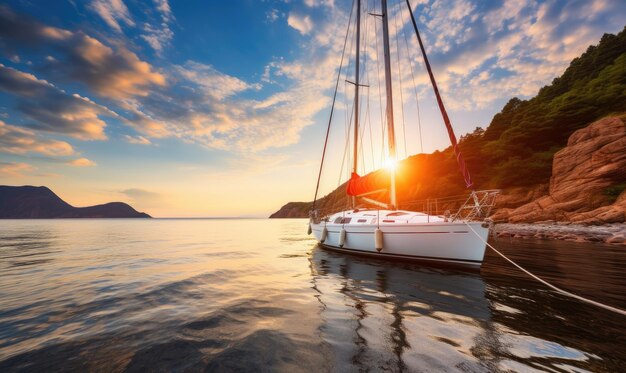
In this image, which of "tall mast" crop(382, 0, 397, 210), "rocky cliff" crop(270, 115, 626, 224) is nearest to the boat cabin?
"tall mast" crop(382, 0, 397, 210)

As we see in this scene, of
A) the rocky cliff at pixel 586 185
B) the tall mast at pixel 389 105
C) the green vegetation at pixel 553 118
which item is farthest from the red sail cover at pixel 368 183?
the green vegetation at pixel 553 118

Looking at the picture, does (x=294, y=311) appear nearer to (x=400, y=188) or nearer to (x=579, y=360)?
(x=579, y=360)

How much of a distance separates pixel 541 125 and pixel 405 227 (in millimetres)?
38038

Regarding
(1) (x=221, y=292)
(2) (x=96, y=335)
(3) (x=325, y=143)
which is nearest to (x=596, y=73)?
(3) (x=325, y=143)

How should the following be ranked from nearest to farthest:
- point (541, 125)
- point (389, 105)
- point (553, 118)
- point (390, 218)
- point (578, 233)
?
point (390, 218) < point (389, 105) < point (578, 233) < point (553, 118) < point (541, 125)

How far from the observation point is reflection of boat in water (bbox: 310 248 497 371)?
12.6ft

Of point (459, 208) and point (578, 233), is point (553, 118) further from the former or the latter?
point (459, 208)

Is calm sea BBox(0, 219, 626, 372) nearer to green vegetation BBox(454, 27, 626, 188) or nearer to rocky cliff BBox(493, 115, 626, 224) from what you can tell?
rocky cliff BBox(493, 115, 626, 224)

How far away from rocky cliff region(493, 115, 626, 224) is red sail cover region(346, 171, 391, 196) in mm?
21764

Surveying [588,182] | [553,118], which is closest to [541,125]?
[553,118]

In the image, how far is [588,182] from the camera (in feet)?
85.0

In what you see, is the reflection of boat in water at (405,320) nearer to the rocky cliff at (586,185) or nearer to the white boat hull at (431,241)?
the white boat hull at (431,241)

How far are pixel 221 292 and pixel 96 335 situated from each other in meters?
3.41

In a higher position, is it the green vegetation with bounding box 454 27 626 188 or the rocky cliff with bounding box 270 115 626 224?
the green vegetation with bounding box 454 27 626 188
